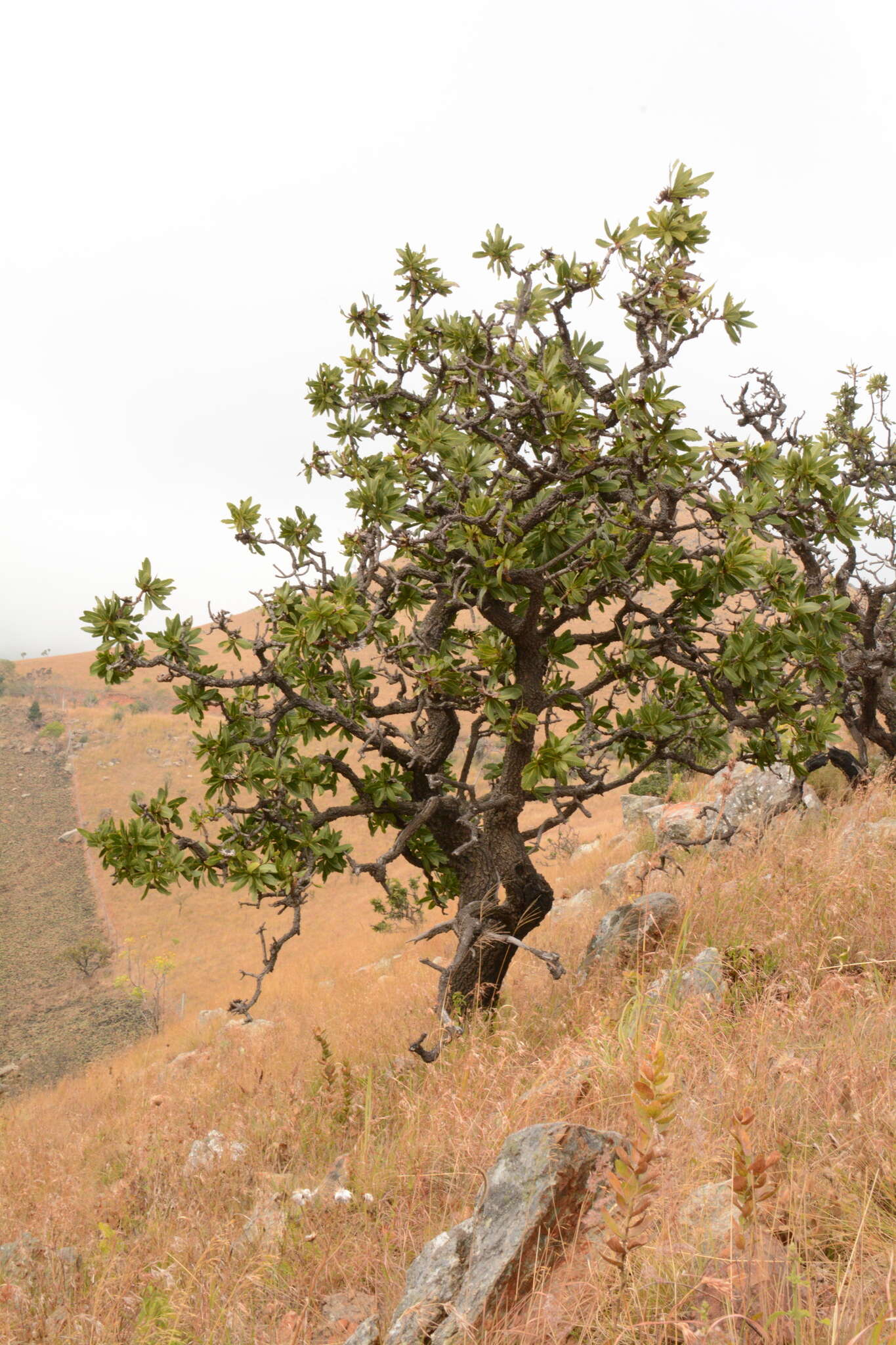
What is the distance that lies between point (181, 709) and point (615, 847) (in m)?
12.8

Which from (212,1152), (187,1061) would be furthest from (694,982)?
(187,1061)

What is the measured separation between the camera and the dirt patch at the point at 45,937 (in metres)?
21.8

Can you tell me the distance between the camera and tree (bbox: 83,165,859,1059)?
4617mm

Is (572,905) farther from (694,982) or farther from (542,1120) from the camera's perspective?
(542,1120)

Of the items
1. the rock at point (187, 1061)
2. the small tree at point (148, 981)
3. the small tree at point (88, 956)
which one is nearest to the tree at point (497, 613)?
the rock at point (187, 1061)

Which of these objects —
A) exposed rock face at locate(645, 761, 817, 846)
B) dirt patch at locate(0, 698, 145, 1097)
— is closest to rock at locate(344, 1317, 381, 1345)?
exposed rock face at locate(645, 761, 817, 846)

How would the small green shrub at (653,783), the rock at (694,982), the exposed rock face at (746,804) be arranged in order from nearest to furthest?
the rock at (694,982) → the exposed rock face at (746,804) → the small green shrub at (653,783)

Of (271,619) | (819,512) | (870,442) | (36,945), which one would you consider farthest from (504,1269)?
(36,945)

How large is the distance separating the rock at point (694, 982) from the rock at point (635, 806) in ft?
41.1

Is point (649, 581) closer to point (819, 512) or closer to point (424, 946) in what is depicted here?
point (819, 512)

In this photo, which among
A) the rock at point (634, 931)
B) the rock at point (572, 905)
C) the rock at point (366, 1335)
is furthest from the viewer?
the rock at point (572, 905)

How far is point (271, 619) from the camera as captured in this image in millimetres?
5004

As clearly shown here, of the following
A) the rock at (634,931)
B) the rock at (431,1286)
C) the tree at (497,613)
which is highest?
the tree at (497,613)

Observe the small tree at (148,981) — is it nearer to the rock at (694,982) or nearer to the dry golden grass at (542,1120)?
the dry golden grass at (542,1120)
